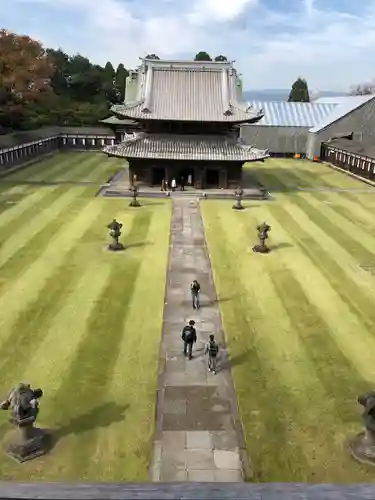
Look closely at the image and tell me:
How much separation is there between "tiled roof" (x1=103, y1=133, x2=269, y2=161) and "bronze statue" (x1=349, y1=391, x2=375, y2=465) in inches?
1531

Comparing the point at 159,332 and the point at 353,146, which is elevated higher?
the point at 353,146

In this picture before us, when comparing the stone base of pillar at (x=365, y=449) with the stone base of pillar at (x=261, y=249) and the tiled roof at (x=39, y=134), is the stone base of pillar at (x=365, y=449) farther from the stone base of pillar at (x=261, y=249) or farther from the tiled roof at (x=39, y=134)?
the tiled roof at (x=39, y=134)

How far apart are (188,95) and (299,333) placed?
39518 mm

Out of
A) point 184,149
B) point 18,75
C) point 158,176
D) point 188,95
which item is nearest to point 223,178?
point 184,149

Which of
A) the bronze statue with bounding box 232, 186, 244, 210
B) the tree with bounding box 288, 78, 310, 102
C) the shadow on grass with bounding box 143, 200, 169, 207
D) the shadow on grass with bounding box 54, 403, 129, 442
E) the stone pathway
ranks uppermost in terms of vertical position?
the tree with bounding box 288, 78, 310, 102

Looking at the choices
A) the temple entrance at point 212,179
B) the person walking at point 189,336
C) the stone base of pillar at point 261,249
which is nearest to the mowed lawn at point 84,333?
the person walking at point 189,336

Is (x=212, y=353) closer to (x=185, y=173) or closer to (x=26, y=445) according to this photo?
(x=26, y=445)

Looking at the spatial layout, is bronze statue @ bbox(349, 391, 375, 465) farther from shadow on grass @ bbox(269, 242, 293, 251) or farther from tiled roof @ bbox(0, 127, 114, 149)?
tiled roof @ bbox(0, 127, 114, 149)

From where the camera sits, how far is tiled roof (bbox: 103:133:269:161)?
161 ft

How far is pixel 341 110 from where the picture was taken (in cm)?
8175

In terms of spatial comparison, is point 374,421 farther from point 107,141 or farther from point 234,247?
point 107,141

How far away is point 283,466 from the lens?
497 inches

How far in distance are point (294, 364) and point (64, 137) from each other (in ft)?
259

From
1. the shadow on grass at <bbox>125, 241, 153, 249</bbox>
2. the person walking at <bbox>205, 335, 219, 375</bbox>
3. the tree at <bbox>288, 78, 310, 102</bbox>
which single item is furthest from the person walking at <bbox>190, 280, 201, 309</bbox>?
the tree at <bbox>288, 78, 310, 102</bbox>
